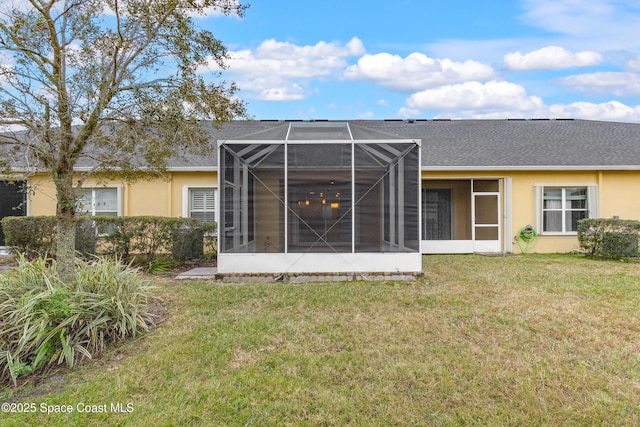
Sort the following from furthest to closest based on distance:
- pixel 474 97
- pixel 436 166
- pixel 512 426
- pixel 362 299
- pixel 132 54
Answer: pixel 474 97, pixel 436 166, pixel 362 299, pixel 132 54, pixel 512 426

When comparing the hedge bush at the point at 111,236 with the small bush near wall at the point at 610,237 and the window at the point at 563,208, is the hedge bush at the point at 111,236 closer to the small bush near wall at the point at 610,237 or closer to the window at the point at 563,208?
the window at the point at 563,208

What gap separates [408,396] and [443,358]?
0.81 m

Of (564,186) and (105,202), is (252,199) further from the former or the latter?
(564,186)

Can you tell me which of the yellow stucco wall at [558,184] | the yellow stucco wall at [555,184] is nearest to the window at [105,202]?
the yellow stucco wall at [555,184]

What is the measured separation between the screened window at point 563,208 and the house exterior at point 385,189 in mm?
30

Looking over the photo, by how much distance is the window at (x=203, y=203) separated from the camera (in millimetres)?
10953

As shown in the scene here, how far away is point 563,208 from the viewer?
11.3 meters

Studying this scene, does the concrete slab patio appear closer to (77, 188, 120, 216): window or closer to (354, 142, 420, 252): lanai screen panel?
(354, 142, 420, 252): lanai screen panel

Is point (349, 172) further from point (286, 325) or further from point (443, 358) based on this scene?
point (443, 358)

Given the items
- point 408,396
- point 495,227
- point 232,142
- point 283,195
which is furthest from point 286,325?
point 495,227

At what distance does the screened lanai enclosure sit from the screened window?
6357 millimetres

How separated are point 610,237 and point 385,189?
6683mm

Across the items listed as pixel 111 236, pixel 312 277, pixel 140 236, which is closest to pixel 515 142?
pixel 312 277

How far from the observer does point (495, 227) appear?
11477 millimetres
